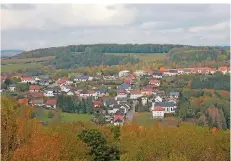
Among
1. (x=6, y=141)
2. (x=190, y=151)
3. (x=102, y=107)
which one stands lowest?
(x=102, y=107)

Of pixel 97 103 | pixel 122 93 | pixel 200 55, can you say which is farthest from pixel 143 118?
pixel 200 55

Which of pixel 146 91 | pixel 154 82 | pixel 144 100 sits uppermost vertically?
pixel 154 82

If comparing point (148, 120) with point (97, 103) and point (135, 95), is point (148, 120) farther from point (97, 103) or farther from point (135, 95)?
point (135, 95)

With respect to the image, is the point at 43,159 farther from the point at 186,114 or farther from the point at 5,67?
the point at 5,67

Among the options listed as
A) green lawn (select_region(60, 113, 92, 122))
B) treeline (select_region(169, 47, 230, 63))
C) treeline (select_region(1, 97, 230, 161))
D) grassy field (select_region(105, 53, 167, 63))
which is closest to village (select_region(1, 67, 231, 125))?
green lawn (select_region(60, 113, 92, 122))

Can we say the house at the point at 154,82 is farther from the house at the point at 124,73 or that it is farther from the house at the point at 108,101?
the house at the point at 108,101

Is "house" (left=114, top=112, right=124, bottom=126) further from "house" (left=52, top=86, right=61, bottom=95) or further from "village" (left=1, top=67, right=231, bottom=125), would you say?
"house" (left=52, top=86, right=61, bottom=95)

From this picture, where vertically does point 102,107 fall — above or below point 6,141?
below

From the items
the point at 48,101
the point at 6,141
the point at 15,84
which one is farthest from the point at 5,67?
the point at 6,141

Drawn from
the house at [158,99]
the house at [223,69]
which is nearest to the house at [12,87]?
the house at [158,99]
